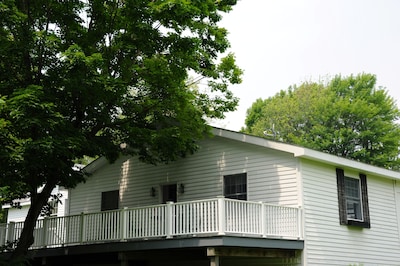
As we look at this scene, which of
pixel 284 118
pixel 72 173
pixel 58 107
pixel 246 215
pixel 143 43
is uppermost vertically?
pixel 284 118

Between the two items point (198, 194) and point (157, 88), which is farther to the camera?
point (198, 194)

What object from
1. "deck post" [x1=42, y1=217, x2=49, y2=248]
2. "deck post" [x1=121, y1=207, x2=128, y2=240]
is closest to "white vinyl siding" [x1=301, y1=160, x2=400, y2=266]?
"deck post" [x1=121, y1=207, x2=128, y2=240]

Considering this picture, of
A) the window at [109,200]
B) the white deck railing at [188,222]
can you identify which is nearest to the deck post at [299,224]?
the white deck railing at [188,222]

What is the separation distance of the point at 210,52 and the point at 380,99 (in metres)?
33.5

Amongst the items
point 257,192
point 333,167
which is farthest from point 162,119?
point 333,167

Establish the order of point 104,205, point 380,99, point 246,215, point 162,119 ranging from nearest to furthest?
point 246,215
point 162,119
point 104,205
point 380,99

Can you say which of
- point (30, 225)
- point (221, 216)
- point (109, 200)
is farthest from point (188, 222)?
point (109, 200)

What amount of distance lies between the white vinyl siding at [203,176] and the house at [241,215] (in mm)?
35

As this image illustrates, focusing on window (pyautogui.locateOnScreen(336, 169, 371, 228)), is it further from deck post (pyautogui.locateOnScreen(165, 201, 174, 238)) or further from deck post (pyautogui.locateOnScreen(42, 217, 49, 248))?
deck post (pyautogui.locateOnScreen(42, 217, 49, 248))

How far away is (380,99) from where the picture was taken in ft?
152

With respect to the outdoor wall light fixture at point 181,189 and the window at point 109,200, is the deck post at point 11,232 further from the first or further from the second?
the outdoor wall light fixture at point 181,189

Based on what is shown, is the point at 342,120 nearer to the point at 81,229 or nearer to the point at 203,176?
the point at 203,176

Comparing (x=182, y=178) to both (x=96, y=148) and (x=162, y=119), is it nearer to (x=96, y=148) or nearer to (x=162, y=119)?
(x=162, y=119)

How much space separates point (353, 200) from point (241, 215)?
5.56 meters
